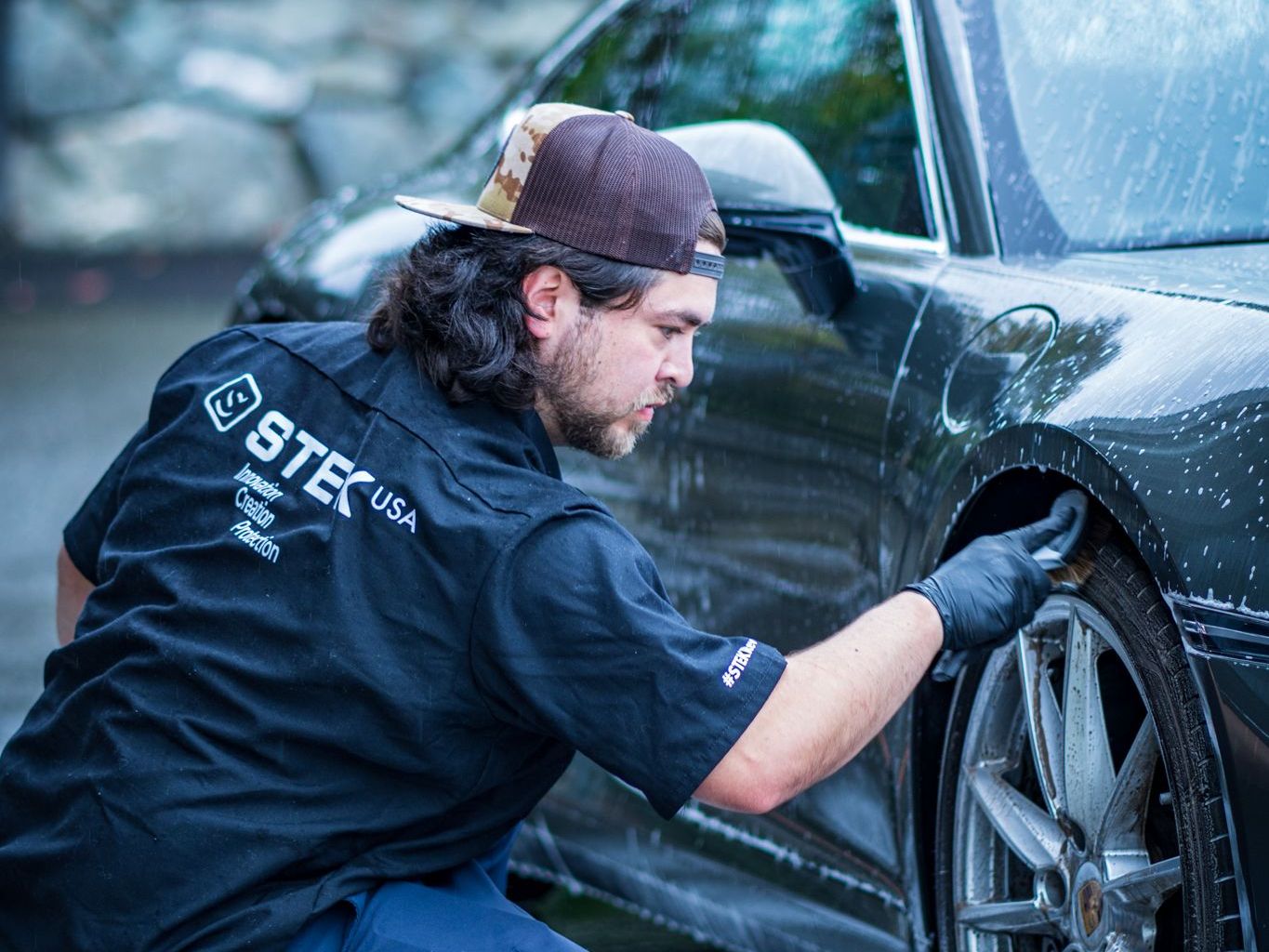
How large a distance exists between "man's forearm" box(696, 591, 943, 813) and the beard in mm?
376

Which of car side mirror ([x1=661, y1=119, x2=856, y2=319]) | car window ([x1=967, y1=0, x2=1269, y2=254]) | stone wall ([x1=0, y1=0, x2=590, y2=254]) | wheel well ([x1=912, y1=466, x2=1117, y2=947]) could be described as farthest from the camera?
stone wall ([x1=0, y1=0, x2=590, y2=254])

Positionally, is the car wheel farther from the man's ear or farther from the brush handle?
the man's ear

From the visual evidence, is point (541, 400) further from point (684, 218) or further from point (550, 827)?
point (550, 827)

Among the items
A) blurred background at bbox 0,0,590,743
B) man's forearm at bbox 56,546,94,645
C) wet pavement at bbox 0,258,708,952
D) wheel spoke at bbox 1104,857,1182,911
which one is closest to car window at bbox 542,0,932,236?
wheel spoke at bbox 1104,857,1182,911

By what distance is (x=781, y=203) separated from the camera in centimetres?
258

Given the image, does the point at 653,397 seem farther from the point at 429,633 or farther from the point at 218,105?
the point at 218,105

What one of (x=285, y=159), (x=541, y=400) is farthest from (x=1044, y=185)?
(x=285, y=159)

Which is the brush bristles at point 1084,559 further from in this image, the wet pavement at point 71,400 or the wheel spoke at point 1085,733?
the wet pavement at point 71,400

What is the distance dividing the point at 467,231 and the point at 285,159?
436 inches

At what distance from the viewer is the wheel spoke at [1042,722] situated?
2166 millimetres

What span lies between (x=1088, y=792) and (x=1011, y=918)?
8.6 inches

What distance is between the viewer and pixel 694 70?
11.1ft

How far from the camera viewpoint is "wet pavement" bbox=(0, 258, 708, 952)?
14.2 ft

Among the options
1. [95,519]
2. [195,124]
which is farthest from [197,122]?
[95,519]
